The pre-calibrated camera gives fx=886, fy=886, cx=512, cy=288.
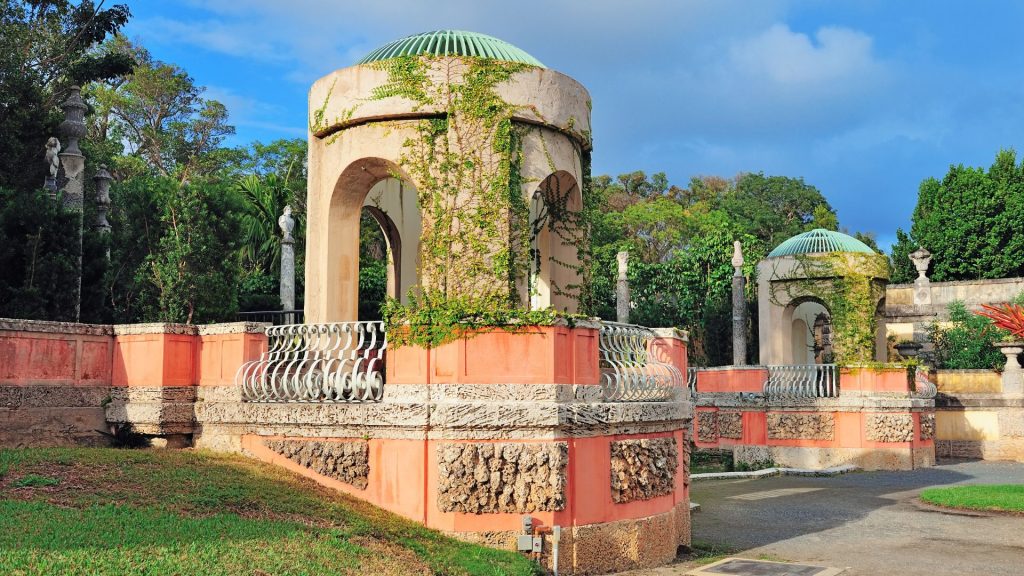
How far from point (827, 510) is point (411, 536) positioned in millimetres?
8967

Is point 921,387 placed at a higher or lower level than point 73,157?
lower

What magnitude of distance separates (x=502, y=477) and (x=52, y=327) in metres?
5.75

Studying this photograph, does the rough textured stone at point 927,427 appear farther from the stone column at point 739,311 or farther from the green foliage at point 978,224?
the green foliage at point 978,224

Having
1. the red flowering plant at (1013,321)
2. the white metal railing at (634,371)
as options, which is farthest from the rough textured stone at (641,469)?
the red flowering plant at (1013,321)

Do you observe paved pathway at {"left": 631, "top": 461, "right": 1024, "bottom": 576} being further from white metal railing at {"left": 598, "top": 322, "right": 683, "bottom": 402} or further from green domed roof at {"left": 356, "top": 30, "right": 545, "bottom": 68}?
green domed roof at {"left": 356, "top": 30, "right": 545, "bottom": 68}

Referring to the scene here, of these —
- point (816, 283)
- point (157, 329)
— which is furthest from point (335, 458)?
point (816, 283)

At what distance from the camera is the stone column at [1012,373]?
24844mm

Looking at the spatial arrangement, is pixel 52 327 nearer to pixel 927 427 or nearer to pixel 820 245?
pixel 927 427

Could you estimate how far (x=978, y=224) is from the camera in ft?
119

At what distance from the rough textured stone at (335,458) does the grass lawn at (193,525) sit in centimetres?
26

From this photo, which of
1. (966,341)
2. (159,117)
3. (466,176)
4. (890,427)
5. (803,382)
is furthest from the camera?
(159,117)

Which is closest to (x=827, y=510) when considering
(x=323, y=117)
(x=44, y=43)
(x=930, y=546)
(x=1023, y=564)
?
(x=930, y=546)

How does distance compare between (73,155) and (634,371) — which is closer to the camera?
(634,371)

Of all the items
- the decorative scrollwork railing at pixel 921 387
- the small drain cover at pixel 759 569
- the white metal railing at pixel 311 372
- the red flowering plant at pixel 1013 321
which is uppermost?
the red flowering plant at pixel 1013 321
